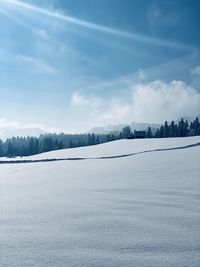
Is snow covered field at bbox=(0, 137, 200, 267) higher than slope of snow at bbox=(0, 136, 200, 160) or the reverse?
the reverse

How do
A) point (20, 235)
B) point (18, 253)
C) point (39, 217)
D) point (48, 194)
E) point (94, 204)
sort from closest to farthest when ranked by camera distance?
point (18, 253) → point (20, 235) → point (39, 217) → point (94, 204) → point (48, 194)

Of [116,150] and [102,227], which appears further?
[116,150]

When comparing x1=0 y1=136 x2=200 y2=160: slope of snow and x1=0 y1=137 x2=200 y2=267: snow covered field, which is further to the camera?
x1=0 y1=136 x2=200 y2=160: slope of snow

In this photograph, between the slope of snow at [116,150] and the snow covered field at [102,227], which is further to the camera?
the slope of snow at [116,150]

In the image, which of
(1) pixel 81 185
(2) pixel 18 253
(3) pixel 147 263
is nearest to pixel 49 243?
(2) pixel 18 253

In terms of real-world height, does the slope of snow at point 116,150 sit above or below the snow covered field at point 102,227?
above

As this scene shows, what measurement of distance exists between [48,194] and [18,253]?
2.08 meters

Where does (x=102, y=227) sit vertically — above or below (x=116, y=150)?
below

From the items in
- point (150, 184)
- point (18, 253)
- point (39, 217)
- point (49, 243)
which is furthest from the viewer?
point (150, 184)

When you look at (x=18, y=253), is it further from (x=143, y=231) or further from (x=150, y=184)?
(x=150, y=184)

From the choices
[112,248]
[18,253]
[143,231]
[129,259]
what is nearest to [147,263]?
[129,259]

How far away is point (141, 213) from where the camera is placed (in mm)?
2725

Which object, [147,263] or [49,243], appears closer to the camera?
[147,263]

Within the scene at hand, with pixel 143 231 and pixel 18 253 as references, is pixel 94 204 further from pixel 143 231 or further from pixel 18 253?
pixel 18 253
